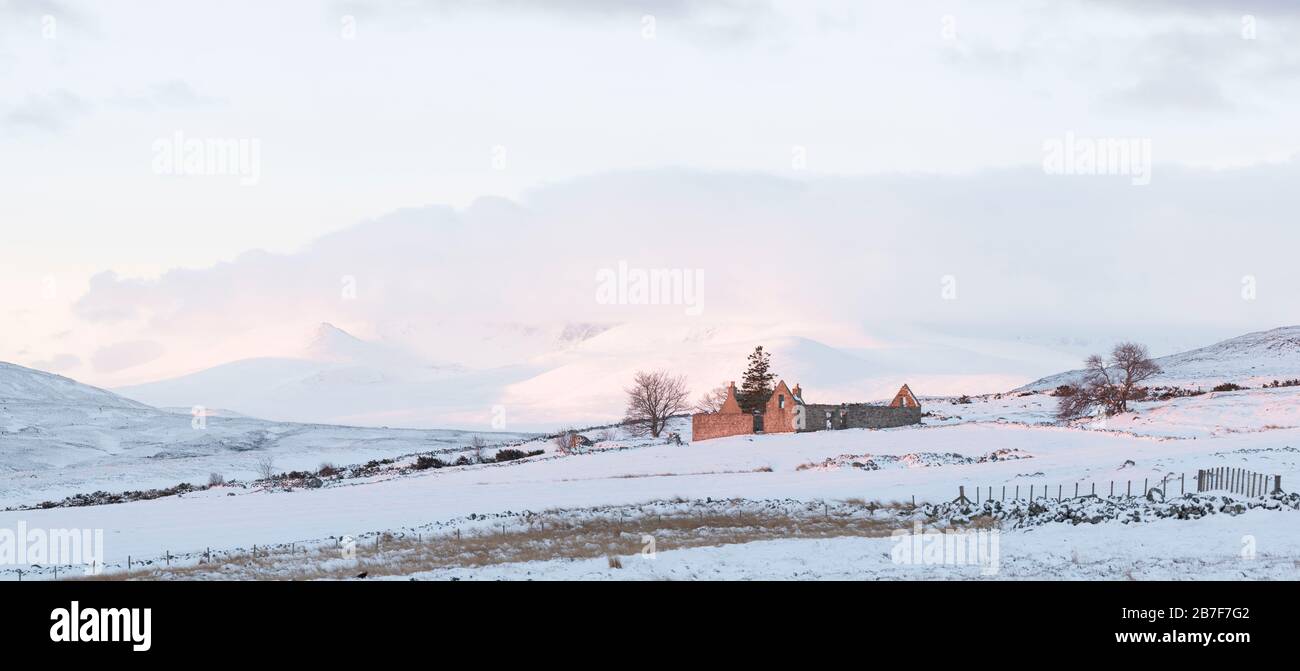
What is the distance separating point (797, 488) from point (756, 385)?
182 feet

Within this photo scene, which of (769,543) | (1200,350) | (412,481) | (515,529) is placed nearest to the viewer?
(769,543)

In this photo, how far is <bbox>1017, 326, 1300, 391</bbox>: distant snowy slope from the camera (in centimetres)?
13988

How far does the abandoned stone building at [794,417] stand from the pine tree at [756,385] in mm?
4364

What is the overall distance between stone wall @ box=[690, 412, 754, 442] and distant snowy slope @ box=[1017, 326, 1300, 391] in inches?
2355

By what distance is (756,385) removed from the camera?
107812mm

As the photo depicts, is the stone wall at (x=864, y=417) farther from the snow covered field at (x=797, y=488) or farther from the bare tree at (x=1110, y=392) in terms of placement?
the bare tree at (x=1110, y=392)

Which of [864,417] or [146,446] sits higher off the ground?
[864,417]

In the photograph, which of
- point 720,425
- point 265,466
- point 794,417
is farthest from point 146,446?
point 794,417

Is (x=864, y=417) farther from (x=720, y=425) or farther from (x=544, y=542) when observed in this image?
(x=544, y=542)

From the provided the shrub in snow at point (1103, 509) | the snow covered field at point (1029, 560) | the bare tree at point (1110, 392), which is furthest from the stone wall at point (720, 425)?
the snow covered field at point (1029, 560)

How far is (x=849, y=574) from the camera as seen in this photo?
89.3 feet

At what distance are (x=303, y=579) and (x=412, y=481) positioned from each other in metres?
40.0

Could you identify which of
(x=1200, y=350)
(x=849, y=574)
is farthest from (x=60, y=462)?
(x=1200, y=350)
